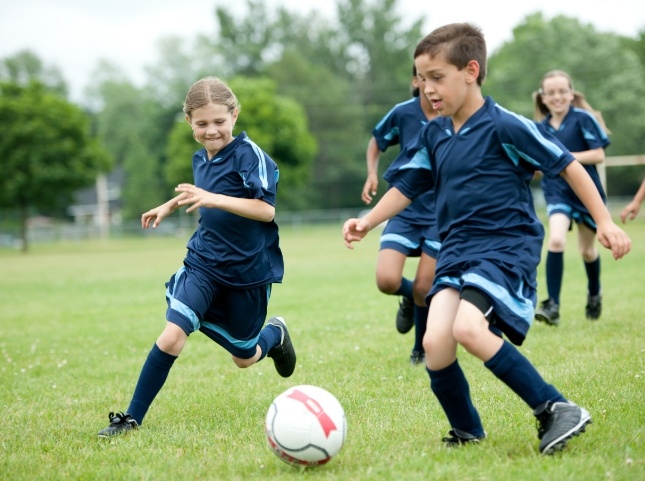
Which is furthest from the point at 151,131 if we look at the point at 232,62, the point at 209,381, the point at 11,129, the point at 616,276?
the point at 209,381

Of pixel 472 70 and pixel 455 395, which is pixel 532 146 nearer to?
pixel 472 70

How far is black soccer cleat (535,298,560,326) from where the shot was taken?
8.42 m

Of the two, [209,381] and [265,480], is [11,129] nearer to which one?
[209,381]

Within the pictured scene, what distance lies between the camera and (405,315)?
749 centimetres

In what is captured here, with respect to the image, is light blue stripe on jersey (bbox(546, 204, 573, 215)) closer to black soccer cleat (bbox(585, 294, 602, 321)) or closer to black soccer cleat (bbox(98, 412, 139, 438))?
black soccer cleat (bbox(585, 294, 602, 321))

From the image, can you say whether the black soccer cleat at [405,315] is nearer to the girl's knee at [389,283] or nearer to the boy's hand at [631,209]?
the girl's knee at [389,283]

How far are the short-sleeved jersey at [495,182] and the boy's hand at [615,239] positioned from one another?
0.37m

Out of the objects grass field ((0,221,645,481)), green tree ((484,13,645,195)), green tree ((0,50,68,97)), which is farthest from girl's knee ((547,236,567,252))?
green tree ((0,50,68,97))

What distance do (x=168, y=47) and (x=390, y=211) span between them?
7064cm

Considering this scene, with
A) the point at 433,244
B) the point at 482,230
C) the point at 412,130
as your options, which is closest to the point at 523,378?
the point at 482,230

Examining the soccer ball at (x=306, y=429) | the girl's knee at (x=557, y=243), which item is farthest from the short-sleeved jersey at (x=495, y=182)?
the girl's knee at (x=557, y=243)

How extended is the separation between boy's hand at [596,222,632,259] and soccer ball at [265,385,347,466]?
1.48m

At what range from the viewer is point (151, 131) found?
67.2 m

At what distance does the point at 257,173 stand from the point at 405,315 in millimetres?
2771
